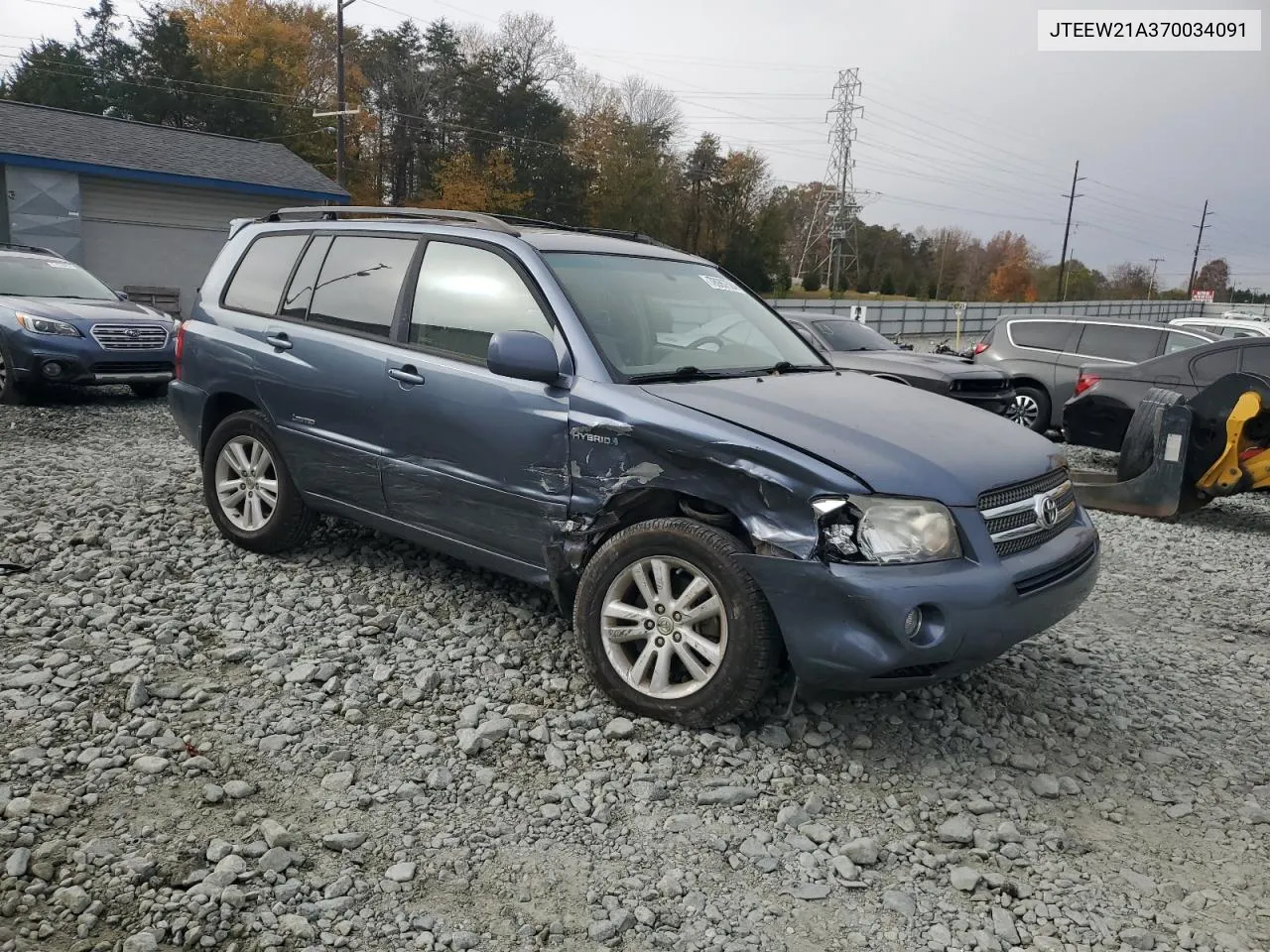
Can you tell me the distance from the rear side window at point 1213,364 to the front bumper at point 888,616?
726cm

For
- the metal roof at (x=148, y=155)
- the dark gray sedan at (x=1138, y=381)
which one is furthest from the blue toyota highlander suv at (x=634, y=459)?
the metal roof at (x=148, y=155)

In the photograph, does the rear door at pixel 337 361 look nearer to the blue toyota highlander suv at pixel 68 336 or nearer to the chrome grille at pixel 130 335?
the blue toyota highlander suv at pixel 68 336

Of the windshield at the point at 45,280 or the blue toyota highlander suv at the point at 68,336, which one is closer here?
the blue toyota highlander suv at the point at 68,336

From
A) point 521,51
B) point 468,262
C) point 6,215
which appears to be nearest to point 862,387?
point 468,262

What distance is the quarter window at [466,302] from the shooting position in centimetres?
419

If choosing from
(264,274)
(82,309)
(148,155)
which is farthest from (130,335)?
(148,155)

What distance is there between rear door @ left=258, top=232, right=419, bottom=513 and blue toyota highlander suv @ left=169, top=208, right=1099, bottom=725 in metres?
0.01

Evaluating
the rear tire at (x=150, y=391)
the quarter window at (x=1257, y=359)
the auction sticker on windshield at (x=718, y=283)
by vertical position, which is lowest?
the rear tire at (x=150, y=391)

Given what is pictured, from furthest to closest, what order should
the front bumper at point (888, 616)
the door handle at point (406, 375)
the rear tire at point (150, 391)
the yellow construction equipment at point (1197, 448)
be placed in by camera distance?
the rear tire at point (150, 391) → the yellow construction equipment at point (1197, 448) → the door handle at point (406, 375) → the front bumper at point (888, 616)

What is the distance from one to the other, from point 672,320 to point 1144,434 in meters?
5.03

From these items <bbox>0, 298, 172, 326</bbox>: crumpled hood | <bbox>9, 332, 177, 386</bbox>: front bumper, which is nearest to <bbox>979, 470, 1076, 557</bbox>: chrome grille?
<bbox>9, 332, 177, 386</bbox>: front bumper

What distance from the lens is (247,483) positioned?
17.5 feet

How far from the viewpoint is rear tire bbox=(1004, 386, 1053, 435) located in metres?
12.5

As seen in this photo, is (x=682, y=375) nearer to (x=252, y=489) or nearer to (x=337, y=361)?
(x=337, y=361)
